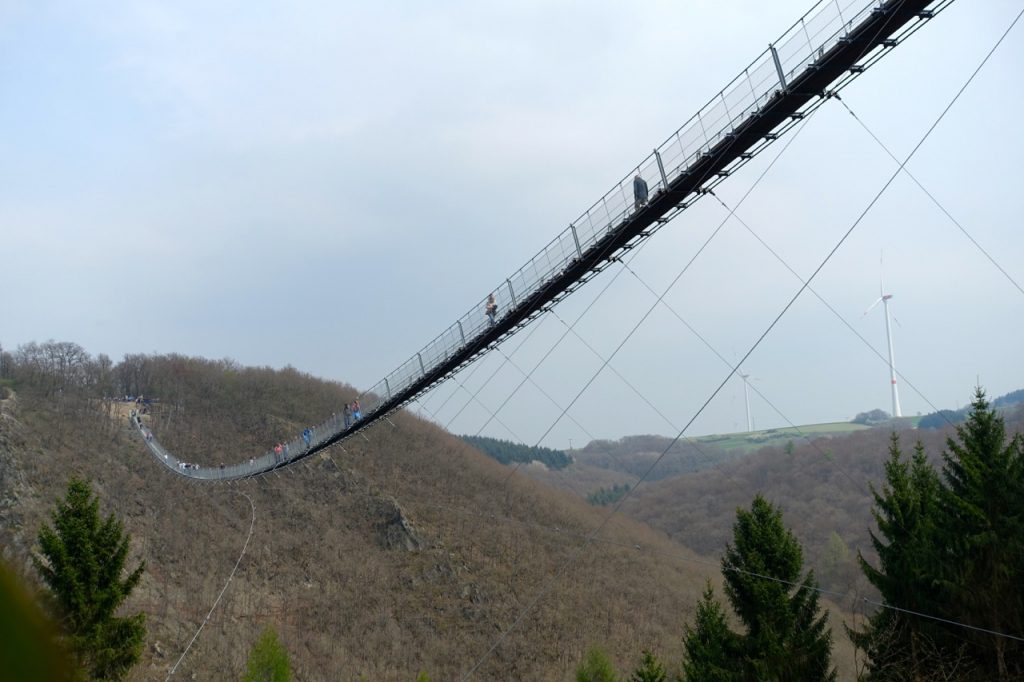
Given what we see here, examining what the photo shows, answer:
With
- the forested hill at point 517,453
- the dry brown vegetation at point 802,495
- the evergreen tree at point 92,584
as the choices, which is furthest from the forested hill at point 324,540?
the forested hill at point 517,453

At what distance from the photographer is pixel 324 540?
175ft

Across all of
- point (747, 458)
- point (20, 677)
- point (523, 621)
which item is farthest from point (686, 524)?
point (20, 677)

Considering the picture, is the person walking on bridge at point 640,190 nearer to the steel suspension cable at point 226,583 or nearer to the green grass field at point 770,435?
the steel suspension cable at point 226,583

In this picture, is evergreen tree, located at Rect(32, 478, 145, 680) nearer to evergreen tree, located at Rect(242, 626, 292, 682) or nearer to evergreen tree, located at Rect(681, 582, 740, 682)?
evergreen tree, located at Rect(242, 626, 292, 682)

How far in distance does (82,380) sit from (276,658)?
3813 centimetres

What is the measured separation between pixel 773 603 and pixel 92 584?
1693 centimetres

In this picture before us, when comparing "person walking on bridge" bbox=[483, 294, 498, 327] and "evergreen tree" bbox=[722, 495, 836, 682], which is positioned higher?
"person walking on bridge" bbox=[483, 294, 498, 327]

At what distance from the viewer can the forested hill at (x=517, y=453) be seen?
142 m

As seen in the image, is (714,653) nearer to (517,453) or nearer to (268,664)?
(268,664)

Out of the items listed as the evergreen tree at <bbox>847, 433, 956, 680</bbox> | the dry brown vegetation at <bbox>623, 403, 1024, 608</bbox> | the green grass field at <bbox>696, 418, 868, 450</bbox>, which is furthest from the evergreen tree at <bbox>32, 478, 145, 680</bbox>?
the green grass field at <bbox>696, 418, 868, 450</bbox>

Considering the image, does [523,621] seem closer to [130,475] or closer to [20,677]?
[130,475]

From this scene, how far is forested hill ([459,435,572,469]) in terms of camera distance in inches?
5577

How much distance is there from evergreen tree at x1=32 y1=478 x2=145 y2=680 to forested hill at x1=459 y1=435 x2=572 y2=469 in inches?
4119

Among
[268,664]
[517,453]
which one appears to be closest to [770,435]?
[517,453]
